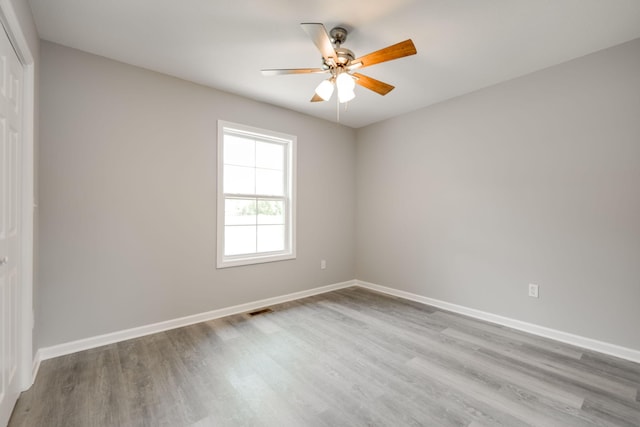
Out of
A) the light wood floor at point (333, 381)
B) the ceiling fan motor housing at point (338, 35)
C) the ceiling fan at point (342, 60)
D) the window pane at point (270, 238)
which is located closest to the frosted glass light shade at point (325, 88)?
the ceiling fan at point (342, 60)

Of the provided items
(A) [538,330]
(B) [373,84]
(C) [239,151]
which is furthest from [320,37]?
(A) [538,330]

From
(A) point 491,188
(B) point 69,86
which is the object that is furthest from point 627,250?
(B) point 69,86

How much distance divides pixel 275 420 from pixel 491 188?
296 cm

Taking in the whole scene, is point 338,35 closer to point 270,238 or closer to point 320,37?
point 320,37

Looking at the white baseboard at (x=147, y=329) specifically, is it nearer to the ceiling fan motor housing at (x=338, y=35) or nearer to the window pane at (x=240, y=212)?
the window pane at (x=240, y=212)

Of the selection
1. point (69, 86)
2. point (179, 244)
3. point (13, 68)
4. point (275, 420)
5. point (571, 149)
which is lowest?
point (275, 420)

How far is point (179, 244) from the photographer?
9.68 ft

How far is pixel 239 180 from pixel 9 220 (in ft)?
6.86

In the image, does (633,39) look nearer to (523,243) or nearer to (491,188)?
(491,188)

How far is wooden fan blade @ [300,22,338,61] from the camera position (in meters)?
1.70

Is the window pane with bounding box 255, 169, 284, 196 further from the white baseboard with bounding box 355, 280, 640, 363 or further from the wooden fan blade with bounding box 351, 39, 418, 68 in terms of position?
the white baseboard with bounding box 355, 280, 640, 363

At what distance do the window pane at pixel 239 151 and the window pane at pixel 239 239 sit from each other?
784 millimetres

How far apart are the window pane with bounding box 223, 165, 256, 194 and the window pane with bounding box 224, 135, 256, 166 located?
0.07m

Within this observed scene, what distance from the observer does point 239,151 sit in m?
3.50
